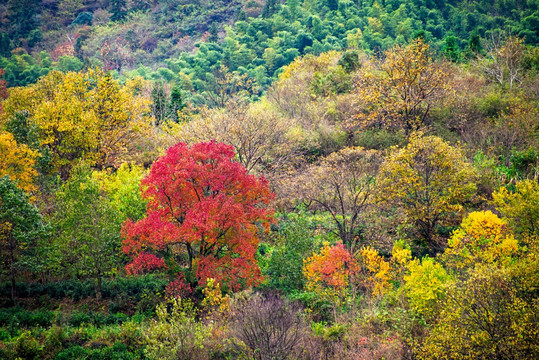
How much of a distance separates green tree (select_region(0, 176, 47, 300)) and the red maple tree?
4.11 m

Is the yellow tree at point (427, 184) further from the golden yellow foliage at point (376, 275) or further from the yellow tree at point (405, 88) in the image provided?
the yellow tree at point (405, 88)

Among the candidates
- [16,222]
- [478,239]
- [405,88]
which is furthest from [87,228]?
[405,88]

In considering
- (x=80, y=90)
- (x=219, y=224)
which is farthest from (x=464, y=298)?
(x=80, y=90)

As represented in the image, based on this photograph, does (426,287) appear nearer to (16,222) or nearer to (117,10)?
(16,222)

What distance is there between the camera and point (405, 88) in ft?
97.2

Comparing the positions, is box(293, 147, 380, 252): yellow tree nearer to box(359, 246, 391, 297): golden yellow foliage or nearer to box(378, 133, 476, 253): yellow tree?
box(378, 133, 476, 253): yellow tree

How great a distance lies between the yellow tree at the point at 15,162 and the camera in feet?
71.2

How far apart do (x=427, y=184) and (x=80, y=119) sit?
22662 millimetres

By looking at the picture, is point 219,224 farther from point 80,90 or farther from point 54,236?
point 80,90

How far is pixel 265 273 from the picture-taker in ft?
72.9

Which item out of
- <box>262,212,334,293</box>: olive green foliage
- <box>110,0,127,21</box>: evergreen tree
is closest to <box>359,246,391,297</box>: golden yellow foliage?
<box>262,212,334,293</box>: olive green foliage

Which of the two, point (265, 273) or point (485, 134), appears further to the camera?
point (485, 134)

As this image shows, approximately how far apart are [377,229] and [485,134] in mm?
11740

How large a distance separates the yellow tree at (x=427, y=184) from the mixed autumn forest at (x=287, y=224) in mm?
107
